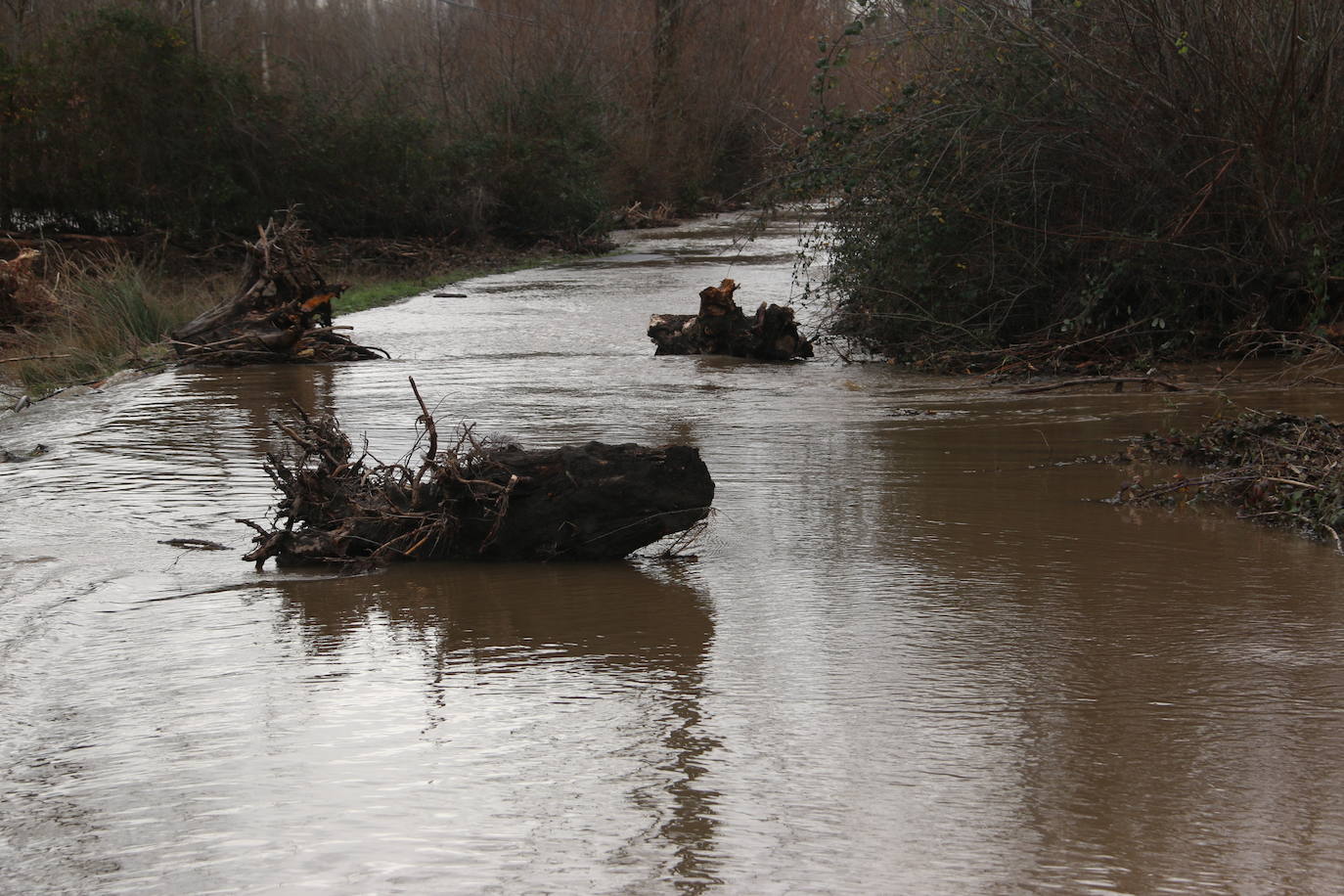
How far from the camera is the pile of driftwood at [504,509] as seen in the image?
5484mm

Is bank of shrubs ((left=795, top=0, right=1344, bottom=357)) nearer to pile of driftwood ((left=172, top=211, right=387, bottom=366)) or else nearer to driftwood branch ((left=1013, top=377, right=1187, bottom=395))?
driftwood branch ((left=1013, top=377, right=1187, bottom=395))

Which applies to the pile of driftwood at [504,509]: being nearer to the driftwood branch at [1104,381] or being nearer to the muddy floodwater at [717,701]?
the muddy floodwater at [717,701]

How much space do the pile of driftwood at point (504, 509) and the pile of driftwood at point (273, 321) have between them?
7.74m

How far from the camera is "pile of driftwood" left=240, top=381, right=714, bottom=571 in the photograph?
18.0 feet

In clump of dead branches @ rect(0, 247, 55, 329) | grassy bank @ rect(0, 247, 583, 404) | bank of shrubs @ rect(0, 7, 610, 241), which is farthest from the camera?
bank of shrubs @ rect(0, 7, 610, 241)

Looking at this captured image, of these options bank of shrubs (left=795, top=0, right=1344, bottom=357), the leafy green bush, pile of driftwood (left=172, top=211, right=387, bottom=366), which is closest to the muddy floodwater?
bank of shrubs (left=795, top=0, right=1344, bottom=357)

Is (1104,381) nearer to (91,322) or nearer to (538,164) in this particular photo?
(91,322)

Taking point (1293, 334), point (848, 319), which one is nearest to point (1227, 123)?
point (1293, 334)

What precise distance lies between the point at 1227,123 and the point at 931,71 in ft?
8.38

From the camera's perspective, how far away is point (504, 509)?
5410 millimetres

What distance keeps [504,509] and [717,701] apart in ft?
5.63

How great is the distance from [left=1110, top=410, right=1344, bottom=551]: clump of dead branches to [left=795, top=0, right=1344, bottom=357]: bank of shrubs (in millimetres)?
3071

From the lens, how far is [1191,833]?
3.02 meters

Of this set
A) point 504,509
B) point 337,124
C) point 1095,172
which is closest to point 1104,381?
point 1095,172
